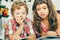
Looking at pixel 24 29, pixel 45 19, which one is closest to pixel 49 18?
pixel 45 19

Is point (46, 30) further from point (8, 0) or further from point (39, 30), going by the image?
point (8, 0)

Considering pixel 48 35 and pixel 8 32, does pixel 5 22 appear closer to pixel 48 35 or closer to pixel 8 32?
pixel 8 32

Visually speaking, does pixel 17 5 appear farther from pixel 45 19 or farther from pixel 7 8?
pixel 45 19

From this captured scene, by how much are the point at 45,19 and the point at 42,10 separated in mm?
58

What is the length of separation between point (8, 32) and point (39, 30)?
189mm

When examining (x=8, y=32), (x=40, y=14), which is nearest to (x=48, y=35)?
(x=40, y=14)

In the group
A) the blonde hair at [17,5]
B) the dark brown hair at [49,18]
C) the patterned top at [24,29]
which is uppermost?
the blonde hair at [17,5]

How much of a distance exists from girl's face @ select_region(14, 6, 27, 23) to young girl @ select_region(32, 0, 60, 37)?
6 centimetres

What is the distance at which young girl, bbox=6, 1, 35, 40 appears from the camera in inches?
29.2

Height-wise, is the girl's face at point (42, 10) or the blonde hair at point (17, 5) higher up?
the blonde hair at point (17, 5)

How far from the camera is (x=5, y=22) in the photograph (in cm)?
74

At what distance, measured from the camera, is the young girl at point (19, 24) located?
2.43ft

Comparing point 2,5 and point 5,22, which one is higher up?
point 2,5

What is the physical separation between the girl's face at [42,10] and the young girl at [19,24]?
0.08m
